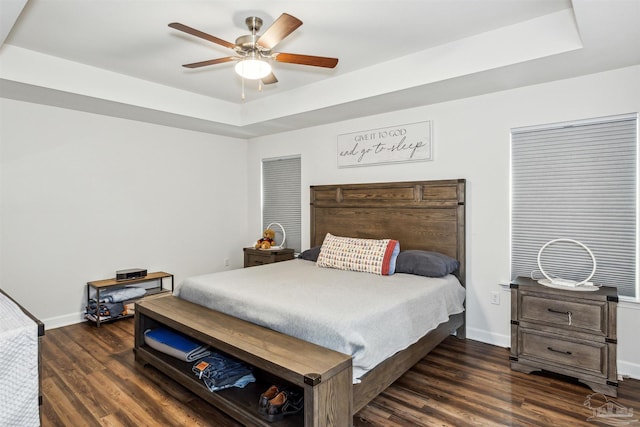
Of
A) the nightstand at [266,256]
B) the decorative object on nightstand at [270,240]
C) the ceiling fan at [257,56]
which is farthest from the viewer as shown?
the decorative object on nightstand at [270,240]

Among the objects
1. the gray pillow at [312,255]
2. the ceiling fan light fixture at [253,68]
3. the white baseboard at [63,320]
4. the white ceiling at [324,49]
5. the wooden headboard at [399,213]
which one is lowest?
the white baseboard at [63,320]

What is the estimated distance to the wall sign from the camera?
3643mm

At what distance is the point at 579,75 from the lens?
2795mm

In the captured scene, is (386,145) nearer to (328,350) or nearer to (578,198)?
(578,198)

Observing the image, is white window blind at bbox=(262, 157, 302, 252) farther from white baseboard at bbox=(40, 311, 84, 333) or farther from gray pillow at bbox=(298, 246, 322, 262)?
white baseboard at bbox=(40, 311, 84, 333)

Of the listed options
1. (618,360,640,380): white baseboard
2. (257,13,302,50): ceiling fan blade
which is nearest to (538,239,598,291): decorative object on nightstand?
(618,360,640,380): white baseboard

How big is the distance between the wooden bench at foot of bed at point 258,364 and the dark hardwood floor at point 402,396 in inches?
5.3

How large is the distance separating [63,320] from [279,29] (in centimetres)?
368

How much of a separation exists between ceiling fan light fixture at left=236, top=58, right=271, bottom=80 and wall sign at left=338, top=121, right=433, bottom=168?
5.89 feet

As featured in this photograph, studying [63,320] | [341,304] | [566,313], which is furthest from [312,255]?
[63,320]

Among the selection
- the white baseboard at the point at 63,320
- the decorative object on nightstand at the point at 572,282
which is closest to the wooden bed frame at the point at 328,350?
the decorative object on nightstand at the point at 572,282

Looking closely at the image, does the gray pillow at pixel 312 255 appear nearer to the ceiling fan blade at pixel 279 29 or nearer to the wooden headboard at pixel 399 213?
the wooden headboard at pixel 399 213

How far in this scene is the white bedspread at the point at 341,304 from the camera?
2000mm

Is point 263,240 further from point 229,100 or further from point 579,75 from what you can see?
point 579,75
